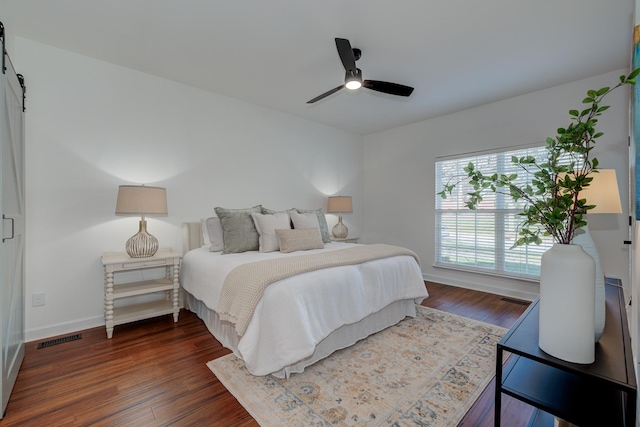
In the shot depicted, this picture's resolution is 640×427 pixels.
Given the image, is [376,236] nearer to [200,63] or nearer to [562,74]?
[562,74]

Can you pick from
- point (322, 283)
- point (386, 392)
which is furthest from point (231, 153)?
point (386, 392)

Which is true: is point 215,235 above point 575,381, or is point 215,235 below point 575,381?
above

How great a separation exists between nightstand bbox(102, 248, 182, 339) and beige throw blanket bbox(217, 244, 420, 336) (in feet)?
3.24

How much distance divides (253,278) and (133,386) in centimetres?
102

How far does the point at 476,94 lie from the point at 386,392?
140 inches

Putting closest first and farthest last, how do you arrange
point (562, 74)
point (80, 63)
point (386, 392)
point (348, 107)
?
1. point (386, 392)
2. point (80, 63)
3. point (562, 74)
4. point (348, 107)

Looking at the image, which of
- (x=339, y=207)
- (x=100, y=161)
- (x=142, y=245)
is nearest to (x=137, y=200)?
(x=142, y=245)

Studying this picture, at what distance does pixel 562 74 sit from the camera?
311cm

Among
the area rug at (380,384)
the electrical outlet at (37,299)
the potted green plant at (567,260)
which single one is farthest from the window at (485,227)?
the electrical outlet at (37,299)

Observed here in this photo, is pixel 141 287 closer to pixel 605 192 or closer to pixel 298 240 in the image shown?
pixel 298 240

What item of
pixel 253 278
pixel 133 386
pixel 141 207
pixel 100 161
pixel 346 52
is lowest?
pixel 133 386

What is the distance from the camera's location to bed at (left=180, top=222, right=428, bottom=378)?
6.07 ft

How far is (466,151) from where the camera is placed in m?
4.17

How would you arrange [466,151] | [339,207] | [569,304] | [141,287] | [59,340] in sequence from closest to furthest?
[569,304]
[59,340]
[141,287]
[466,151]
[339,207]
